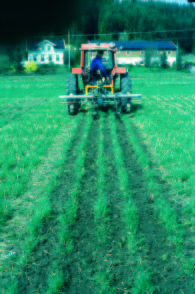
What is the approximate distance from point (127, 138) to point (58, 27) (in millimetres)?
7119

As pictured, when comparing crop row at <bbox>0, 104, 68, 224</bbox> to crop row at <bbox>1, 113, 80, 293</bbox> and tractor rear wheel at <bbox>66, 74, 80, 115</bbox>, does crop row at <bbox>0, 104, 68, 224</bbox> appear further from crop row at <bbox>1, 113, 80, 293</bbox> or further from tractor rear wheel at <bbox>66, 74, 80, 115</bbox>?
tractor rear wheel at <bbox>66, 74, 80, 115</bbox>

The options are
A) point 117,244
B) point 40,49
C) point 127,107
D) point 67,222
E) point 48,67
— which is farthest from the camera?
point 48,67

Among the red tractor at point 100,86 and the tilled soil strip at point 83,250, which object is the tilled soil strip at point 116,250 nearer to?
the tilled soil strip at point 83,250

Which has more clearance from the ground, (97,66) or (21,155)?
(97,66)

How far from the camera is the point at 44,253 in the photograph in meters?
3.17

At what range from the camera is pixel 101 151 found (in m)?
6.68

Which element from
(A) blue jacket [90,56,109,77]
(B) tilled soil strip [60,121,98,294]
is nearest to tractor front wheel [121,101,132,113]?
(A) blue jacket [90,56,109,77]

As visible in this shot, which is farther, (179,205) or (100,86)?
(100,86)

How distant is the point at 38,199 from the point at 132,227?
59.3 inches

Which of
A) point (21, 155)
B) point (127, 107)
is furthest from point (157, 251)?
point (127, 107)

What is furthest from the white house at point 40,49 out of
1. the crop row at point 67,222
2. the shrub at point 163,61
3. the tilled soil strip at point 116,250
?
the shrub at point 163,61

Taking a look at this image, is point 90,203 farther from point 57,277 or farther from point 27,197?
point 57,277

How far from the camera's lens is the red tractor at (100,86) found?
10.2m

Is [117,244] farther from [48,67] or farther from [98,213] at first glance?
[48,67]
